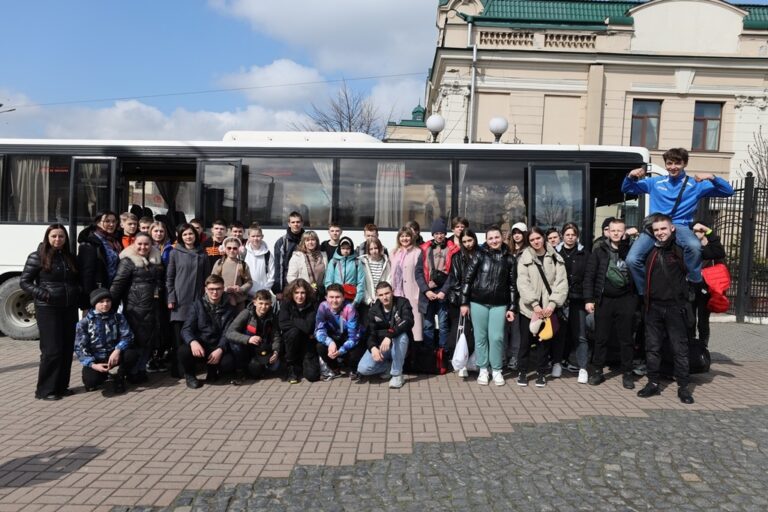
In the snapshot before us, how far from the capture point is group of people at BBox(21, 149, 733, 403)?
19.2 feet

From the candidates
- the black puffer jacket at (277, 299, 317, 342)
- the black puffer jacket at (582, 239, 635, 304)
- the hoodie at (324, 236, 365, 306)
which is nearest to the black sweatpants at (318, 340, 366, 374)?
the black puffer jacket at (277, 299, 317, 342)

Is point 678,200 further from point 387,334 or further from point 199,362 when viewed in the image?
point 199,362

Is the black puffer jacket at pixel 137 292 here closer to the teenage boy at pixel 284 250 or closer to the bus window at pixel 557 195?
the teenage boy at pixel 284 250

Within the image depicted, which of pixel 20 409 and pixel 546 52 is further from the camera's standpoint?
pixel 546 52

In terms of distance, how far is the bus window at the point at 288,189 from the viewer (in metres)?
8.52

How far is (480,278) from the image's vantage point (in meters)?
6.35

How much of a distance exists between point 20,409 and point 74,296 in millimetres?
1243

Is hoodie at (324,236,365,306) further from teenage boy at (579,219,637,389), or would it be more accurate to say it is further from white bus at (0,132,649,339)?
teenage boy at (579,219,637,389)

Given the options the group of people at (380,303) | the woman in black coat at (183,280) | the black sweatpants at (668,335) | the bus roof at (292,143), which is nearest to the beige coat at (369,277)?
the group of people at (380,303)

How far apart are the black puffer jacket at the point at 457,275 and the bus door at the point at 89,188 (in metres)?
5.75

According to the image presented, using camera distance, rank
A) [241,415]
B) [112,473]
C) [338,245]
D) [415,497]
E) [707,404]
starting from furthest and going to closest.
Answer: [338,245] < [707,404] < [241,415] < [112,473] < [415,497]

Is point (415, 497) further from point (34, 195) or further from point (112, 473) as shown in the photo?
point (34, 195)

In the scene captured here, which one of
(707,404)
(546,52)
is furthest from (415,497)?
(546,52)

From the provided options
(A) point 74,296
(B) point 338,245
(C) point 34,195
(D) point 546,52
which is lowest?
(A) point 74,296
